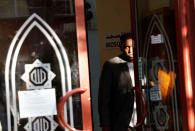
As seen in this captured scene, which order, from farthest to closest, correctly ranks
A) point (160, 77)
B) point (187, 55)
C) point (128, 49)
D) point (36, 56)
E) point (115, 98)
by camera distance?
1. point (128, 49)
2. point (115, 98)
3. point (160, 77)
4. point (187, 55)
5. point (36, 56)

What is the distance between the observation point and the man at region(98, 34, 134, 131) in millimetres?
4297

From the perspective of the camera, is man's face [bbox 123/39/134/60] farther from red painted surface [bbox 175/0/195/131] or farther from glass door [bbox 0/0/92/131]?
glass door [bbox 0/0/92/131]

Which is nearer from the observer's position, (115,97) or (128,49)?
(115,97)

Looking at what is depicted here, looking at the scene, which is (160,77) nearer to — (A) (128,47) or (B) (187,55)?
(B) (187,55)

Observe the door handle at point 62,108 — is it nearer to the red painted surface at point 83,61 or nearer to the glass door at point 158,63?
the red painted surface at point 83,61

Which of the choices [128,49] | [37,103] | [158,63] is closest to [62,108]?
[37,103]

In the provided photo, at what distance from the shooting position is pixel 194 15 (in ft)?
10.9

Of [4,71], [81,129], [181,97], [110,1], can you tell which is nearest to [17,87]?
[4,71]

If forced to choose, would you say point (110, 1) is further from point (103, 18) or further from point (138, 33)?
point (138, 33)

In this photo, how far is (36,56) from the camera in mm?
2908

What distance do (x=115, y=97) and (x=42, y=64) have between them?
5.36 feet

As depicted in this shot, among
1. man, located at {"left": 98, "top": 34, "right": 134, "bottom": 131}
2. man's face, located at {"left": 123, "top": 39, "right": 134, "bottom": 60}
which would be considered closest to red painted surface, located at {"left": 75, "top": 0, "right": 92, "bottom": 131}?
man, located at {"left": 98, "top": 34, "right": 134, "bottom": 131}

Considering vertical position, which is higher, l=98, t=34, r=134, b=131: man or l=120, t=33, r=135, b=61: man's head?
l=120, t=33, r=135, b=61: man's head

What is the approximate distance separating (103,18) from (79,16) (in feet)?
14.9
